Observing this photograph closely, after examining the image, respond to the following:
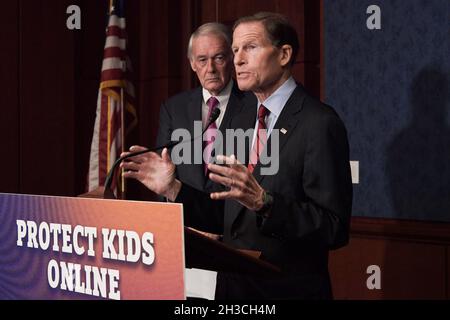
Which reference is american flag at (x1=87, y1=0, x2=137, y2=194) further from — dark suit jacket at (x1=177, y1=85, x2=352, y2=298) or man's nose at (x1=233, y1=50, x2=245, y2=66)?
dark suit jacket at (x1=177, y1=85, x2=352, y2=298)

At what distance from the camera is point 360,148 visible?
151 inches

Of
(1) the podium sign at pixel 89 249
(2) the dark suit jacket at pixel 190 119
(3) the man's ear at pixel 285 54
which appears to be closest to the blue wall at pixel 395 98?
(2) the dark suit jacket at pixel 190 119

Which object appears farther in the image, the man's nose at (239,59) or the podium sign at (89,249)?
the man's nose at (239,59)

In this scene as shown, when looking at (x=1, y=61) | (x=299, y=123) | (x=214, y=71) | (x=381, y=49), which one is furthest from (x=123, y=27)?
(x=299, y=123)

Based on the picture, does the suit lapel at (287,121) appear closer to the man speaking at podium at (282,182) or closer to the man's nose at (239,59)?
the man speaking at podium at (282,182)

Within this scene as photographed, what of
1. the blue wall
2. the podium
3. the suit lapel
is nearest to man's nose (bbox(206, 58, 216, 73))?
the blue wall

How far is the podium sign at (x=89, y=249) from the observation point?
4.15 ft

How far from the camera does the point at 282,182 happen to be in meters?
2.12

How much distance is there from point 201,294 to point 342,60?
2347 mm

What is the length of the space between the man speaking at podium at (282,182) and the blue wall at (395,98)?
1.45m

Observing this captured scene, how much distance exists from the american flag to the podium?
2982 mm

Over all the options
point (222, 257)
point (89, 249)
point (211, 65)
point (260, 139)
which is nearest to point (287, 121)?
point (260, 139)

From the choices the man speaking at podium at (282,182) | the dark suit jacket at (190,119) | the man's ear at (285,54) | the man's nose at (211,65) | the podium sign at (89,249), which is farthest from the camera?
the man's nose at (211,65)
